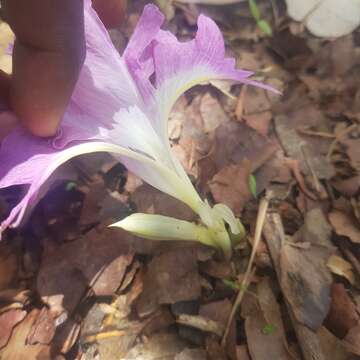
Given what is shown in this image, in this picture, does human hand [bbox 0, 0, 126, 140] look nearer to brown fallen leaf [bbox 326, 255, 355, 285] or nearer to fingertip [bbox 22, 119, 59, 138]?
fingertip [bbox 22, 119, 59, 138]

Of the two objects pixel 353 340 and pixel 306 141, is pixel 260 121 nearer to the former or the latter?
pixel 306 141

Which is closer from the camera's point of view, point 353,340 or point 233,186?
point 353,340

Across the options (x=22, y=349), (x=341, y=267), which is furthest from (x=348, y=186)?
(x=22, y=349)

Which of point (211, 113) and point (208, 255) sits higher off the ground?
point (211, 113)

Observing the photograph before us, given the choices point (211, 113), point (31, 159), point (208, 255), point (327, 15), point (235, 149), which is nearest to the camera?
point (31, 159)

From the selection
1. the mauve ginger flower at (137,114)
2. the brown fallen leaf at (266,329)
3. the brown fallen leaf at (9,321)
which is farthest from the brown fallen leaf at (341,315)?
the brown fallen leaf at (9,321)

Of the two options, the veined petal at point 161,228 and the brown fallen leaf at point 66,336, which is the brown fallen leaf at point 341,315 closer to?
the veined petal at point 161,228
